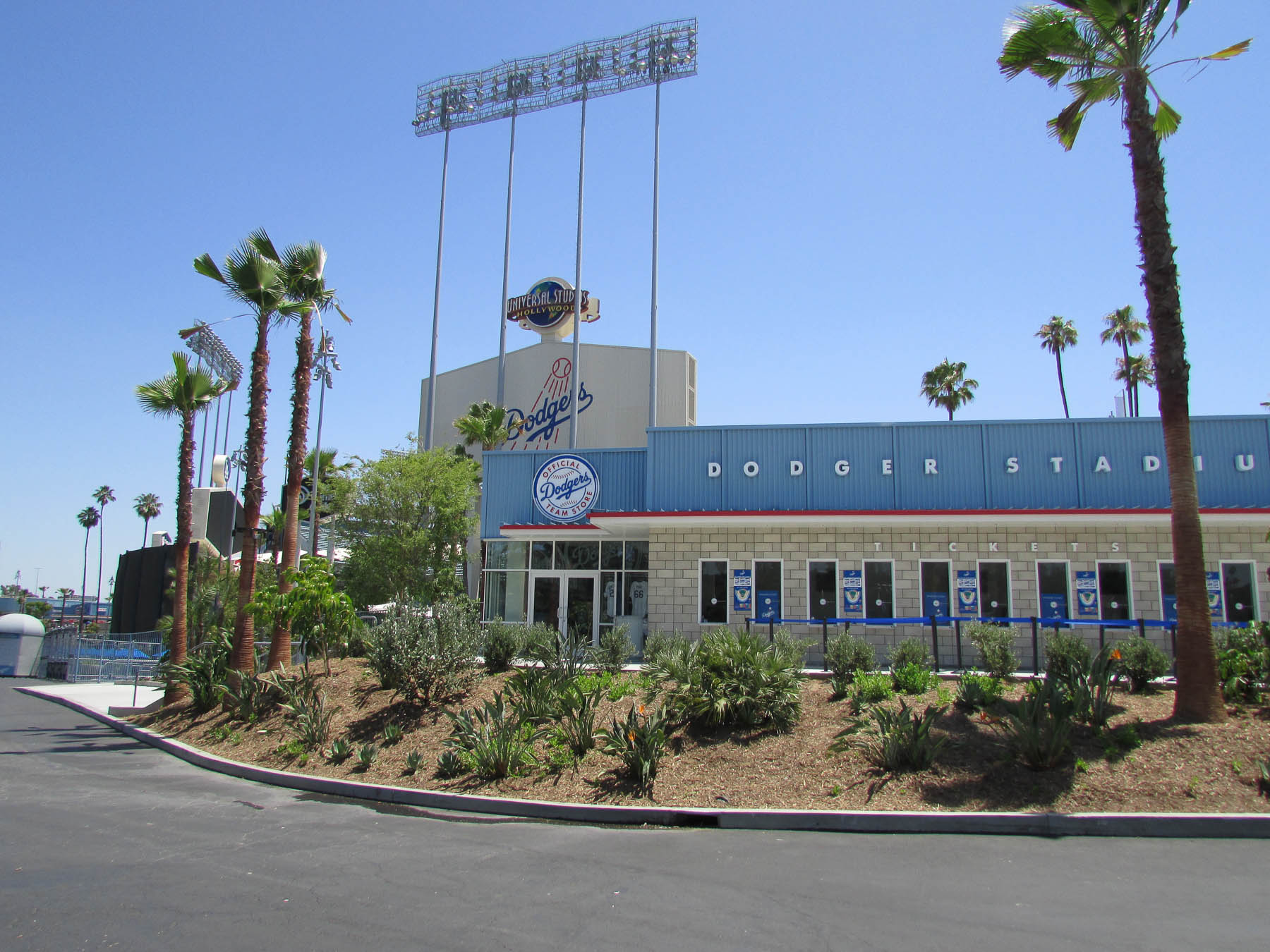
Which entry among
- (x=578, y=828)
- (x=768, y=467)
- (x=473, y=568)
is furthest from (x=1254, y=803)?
(x=473, y=568)

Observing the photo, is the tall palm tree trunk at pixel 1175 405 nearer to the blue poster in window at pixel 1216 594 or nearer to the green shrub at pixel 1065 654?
the green shrub at pixel 1065 654

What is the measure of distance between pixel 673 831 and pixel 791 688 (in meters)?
3.24

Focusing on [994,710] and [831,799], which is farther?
[994,710]

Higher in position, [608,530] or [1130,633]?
[608,530]

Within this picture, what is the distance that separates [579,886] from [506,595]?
18631 mm

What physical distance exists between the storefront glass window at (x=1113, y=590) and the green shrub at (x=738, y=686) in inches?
439

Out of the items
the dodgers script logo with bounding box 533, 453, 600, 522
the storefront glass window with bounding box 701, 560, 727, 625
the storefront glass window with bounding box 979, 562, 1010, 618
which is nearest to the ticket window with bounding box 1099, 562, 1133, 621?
the storefront glass window with bounding box 979, 562, 1010, 618

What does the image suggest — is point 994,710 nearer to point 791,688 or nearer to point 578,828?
point 791,688

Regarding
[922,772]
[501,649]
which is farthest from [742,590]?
[922,772]

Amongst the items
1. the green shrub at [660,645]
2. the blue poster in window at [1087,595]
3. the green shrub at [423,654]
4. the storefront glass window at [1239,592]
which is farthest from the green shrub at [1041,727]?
the storefront glass window at [1239,592]

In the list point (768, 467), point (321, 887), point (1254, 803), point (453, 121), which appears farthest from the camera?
point (453, 121)

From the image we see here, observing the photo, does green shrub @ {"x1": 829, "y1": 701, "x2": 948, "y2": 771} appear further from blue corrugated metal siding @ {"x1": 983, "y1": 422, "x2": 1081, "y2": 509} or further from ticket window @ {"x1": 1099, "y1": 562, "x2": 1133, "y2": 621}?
blue corrugated metal siding @ {"x1": 983, "y1": 422, "x2": 1081, "y2": 509}

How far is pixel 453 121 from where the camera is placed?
46.1m

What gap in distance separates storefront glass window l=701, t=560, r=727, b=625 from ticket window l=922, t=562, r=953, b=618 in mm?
4514
